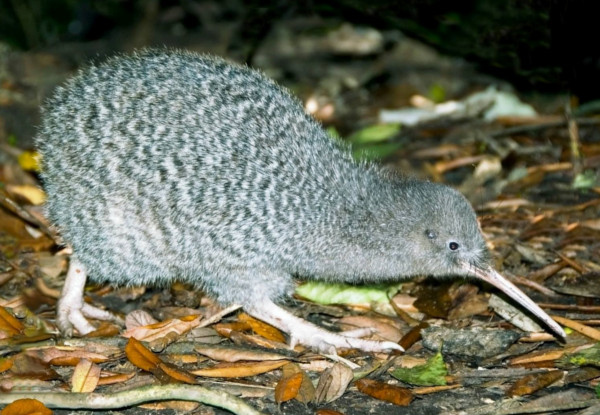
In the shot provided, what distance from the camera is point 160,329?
6191 mm

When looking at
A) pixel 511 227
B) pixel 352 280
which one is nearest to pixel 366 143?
pixel 511 227

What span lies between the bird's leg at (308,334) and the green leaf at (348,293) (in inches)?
20.7

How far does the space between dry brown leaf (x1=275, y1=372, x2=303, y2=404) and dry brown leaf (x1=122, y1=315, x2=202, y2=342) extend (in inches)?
39.3

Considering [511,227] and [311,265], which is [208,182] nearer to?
[311,265]

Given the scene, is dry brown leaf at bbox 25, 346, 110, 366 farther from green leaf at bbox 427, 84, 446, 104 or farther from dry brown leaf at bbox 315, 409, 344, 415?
green leaf at bbox 427, 84, 446, 104

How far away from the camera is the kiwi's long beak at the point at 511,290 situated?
601 cm

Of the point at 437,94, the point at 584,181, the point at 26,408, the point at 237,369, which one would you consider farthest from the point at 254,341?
the point at 437,94

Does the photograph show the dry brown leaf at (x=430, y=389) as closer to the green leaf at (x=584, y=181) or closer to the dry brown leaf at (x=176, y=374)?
the dry brown leaf at (x=176, y=374)

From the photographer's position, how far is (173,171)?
6.04m

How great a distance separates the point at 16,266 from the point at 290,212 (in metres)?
2.56

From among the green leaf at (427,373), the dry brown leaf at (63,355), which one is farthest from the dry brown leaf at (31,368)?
the green leaf at (427,373)

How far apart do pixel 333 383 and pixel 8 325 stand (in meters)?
2.45

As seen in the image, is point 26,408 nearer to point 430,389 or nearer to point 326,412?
point 326,412

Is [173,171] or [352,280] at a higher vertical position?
[173,171]
